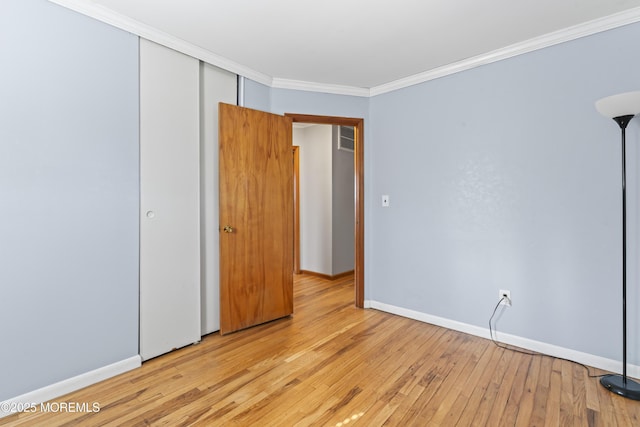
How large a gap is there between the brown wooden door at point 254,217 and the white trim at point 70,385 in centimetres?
75

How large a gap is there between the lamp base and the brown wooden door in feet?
8.00

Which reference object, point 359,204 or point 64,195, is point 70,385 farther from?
point 359,204

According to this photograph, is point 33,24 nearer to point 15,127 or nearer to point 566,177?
point 15,127

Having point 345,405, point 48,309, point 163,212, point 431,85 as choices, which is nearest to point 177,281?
point 163,212

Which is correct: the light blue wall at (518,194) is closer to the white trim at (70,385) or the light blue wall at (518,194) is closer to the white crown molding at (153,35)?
the white crown molding at (153,35)

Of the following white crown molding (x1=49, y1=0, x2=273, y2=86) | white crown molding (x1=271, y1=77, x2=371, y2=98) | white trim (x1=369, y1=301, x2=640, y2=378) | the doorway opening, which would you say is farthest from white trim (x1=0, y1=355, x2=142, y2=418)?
white crown molding (x1=271, y1=77, x2=371, y2=98)

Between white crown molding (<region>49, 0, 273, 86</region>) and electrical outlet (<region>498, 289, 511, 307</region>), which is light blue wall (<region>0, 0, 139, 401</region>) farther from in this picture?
electrical outlet (<region>498, 289, 511, 307</region>)

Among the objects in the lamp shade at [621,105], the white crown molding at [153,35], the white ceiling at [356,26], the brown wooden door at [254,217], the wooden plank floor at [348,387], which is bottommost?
the wooden plank floor at [348,387]

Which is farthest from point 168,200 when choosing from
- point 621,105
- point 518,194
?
point 621,105

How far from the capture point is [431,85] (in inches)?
119

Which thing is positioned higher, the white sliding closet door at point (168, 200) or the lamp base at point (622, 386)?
the white sliding closet door at point (168, 200)

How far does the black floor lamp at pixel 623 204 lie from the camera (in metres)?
1.80

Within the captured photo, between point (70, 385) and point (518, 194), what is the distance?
3.39 metres

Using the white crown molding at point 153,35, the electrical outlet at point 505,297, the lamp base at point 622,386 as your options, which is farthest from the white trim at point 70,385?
the lamp base at point 622,386
